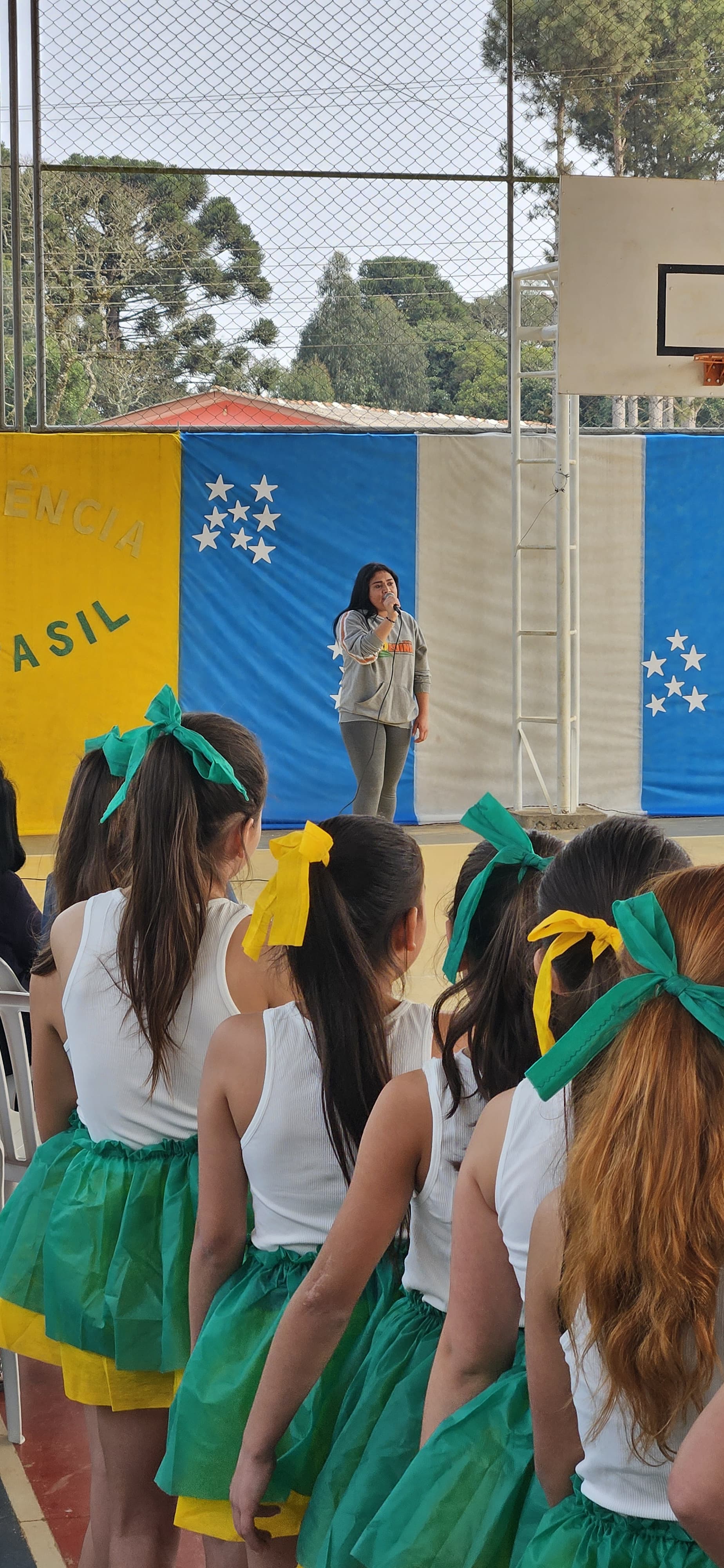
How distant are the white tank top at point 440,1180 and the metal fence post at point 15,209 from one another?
624 cm

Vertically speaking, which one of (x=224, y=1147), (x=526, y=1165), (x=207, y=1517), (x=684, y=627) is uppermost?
(x=684, y=627)

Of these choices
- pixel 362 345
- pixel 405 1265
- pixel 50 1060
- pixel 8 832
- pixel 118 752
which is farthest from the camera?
pixel 362 345

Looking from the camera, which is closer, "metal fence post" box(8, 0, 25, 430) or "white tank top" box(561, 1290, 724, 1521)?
"white tank top" box(561, 1290, 724, 1521)

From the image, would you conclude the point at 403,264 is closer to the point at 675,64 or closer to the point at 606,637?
the point at 606,637

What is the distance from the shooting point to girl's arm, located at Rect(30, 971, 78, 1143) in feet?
5.92

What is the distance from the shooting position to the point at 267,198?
23.5ft

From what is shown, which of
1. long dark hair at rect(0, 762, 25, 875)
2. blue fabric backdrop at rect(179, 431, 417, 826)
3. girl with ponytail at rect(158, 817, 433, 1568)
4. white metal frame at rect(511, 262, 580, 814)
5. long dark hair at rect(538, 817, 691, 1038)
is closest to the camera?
long dark hair at rect(538, 817, 691, 1038)

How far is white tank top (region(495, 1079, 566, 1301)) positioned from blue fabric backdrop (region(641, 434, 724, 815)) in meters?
6.71

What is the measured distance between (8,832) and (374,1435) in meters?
1.65

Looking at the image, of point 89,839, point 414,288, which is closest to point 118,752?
point 89,839

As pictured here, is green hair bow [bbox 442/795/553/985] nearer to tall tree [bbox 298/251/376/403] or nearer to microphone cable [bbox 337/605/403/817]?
microphone cable [bbox 337/605/403/817]

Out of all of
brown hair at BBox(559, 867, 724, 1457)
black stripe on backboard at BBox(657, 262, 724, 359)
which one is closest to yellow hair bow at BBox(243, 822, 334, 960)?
brown hair at BBox(559, 867, 724, 1457)

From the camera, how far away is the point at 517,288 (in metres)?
6.91

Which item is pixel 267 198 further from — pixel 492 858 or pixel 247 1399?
pixel 247 1399
